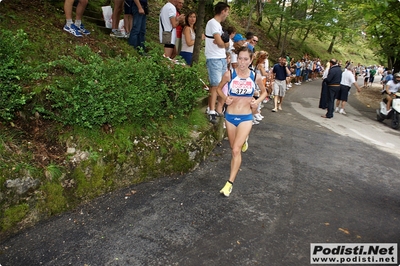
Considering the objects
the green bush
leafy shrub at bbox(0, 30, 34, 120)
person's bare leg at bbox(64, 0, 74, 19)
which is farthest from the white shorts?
the green bush

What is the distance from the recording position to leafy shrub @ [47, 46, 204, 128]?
4.34 meters

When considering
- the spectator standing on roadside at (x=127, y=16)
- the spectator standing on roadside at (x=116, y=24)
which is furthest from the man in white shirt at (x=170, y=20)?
the spectator standing on roadside at (x=116, y=24)

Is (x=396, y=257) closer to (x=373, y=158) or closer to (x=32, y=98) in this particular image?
(x=373, y=158)

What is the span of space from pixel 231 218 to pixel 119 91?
248 cm

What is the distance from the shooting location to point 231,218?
423cm

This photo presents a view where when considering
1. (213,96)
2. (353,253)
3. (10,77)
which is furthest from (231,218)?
(10,77)

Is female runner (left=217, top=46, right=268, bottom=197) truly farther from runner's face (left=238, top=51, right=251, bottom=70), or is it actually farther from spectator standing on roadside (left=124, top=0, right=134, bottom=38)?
spectator standing on roadside (left=124, top=0, right=134, bottom=38)

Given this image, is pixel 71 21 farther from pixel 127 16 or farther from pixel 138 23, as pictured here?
pixel 127 16

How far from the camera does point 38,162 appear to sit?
4004 mm

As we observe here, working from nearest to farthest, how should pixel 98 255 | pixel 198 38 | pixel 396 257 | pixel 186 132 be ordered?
1. pixel 98 255
2. pixel 396 257
3. pixel 186 132
4. pixel 198 38

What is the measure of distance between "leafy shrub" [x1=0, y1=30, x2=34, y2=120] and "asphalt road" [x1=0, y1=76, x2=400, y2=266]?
62.5 inches

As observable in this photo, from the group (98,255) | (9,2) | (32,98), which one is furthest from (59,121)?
(9,2)

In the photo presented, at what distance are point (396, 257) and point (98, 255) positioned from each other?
3.50 m

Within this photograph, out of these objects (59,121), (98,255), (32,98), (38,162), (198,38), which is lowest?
(98,255)
